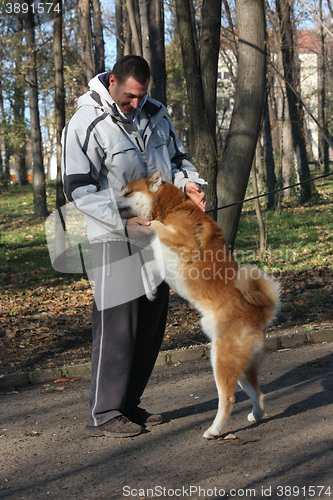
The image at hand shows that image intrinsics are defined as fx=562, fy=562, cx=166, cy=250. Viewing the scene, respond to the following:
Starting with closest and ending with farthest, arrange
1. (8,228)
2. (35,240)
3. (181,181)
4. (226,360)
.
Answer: (226,360) → (181,181) → (35,240) → (8,228)

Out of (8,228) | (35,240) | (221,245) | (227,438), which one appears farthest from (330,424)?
(8,228)

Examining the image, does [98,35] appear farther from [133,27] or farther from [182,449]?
[182,449]

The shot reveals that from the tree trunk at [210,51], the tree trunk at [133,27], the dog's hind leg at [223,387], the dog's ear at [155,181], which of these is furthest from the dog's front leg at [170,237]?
the tree trunk at [133,27]

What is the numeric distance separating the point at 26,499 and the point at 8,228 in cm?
1781

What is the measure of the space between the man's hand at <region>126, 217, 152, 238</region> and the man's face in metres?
0.74

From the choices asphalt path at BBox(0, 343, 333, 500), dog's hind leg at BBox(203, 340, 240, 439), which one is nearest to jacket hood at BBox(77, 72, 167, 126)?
dog's hind leg at BBox(203, 340, 240, 439)

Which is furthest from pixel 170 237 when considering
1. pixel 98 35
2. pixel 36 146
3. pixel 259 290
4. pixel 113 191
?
pixel 98 35

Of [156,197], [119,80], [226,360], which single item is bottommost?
[226,360]

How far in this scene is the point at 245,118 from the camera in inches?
285

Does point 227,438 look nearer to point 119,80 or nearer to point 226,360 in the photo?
point 226,360

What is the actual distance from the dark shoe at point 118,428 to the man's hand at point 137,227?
1281 mm

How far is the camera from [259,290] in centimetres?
393

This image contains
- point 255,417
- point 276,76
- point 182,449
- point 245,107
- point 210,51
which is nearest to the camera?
point 182,449

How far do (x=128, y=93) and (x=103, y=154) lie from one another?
43 cm
